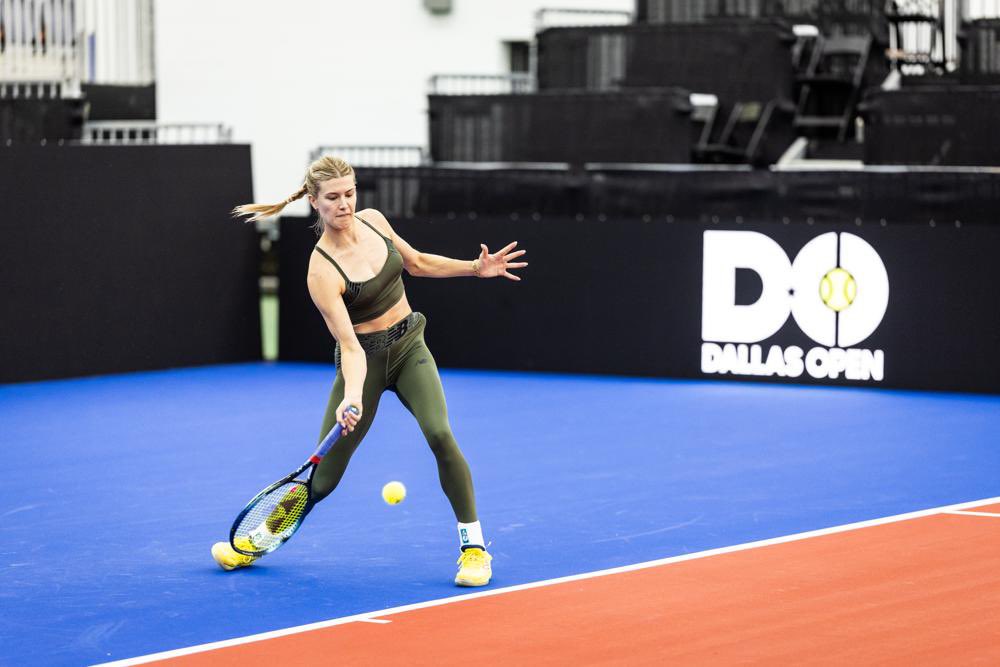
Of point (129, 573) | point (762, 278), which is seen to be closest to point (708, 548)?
point (129, 573)

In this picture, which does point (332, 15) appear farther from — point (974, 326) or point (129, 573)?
point (129, 573)

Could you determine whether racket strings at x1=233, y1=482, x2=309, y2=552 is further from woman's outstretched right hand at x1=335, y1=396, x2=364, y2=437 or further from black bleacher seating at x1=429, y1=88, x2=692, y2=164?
black bleacher seating at x1=429, y1=88, x2=692, y2=164

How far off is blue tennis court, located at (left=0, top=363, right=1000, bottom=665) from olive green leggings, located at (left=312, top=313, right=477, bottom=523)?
44cm

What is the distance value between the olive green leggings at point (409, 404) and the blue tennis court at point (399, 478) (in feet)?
1.45

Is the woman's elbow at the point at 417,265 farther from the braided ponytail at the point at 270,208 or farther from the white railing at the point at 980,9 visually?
the white railing at the point at 980,9

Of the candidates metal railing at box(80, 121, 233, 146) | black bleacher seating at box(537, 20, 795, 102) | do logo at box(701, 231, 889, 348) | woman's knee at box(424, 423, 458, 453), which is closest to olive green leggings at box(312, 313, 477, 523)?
woman's knee at box(424, 423, 458, 453)

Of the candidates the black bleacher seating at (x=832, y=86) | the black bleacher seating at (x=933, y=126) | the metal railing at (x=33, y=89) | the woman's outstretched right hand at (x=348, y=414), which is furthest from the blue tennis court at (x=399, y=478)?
the black bleacher seating at (x=832, y=86)

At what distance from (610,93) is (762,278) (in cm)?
384

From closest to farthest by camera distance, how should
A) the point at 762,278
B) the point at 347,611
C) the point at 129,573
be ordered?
the point at 347,611
the point at 129,573
the point at 762,278

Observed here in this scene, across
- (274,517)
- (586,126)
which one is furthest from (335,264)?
(586,126)

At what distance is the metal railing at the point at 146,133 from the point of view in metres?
17.0

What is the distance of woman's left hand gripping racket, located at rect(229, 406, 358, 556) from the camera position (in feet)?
25.7

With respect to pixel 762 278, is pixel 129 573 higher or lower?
lower

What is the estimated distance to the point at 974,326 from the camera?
14906 mm
